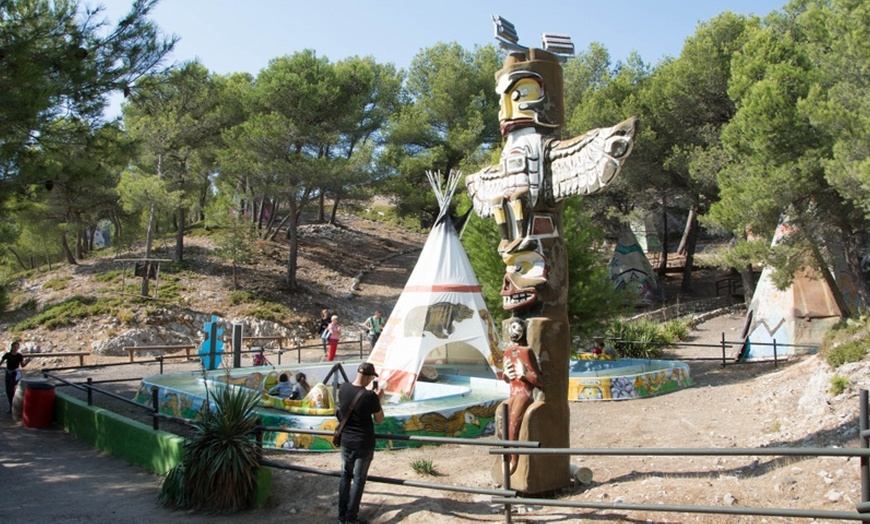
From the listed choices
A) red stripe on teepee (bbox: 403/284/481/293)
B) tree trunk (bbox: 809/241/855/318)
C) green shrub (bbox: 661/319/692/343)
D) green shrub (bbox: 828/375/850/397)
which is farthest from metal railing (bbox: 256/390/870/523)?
green shrub (bbox: 661/319/692/343)

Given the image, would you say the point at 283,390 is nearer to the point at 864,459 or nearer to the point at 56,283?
the point at 864,459

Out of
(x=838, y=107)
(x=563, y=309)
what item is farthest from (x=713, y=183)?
(x=563, y=309)

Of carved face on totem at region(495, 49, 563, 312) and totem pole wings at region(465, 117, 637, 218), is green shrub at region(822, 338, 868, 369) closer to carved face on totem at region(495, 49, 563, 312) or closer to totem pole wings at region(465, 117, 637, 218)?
carved face on totem at region(495, 49, 563, 312)

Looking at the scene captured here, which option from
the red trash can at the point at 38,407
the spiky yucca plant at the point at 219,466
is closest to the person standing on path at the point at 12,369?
the red trash can at the point at 38,407

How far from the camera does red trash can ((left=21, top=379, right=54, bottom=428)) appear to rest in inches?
439

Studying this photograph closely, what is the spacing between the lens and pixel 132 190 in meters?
24.8

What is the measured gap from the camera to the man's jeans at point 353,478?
607 cm

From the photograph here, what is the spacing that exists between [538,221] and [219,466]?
416cm

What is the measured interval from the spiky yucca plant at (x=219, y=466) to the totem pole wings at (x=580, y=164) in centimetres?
370

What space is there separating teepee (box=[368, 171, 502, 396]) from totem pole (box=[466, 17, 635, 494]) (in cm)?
557

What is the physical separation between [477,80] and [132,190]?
1721 cm

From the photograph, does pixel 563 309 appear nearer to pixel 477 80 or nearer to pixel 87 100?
pixel 87 100

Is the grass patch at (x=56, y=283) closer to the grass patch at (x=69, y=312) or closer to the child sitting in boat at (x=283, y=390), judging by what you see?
the grass patch at (x=69, y=312)

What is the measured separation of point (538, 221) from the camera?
7098 millimetres
